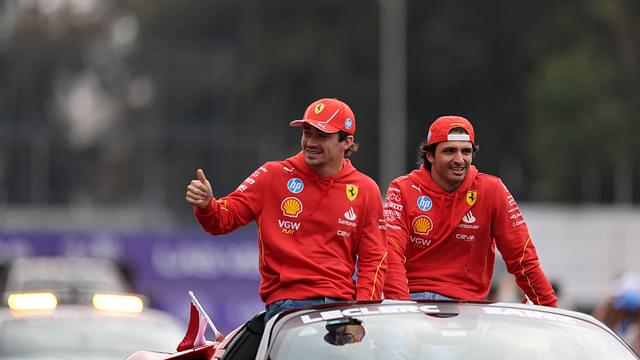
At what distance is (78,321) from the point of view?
41.9 ft

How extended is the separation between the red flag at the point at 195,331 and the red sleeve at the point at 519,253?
4.79 ft

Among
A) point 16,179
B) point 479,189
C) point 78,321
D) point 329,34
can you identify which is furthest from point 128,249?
point 329,34

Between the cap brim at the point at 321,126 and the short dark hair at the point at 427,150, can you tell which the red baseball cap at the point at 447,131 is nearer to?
the short dark hair at the point at 427,150

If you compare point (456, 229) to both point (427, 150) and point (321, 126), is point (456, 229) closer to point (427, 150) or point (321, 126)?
point (427, 150)

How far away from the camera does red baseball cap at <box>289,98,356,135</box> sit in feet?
26.0

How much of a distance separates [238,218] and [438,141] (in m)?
1.05

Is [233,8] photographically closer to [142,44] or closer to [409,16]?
[142,44]

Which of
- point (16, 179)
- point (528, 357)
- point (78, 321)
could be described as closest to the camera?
point (528, 357)

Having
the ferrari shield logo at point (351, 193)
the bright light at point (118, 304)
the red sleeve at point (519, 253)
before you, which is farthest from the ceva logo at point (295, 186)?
the bright light at point (118, 304)

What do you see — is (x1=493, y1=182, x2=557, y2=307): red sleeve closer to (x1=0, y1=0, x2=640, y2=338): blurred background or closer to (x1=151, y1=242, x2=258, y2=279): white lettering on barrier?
(x1=151, y1=242, x2=258, y2=279): white lettering on barrier

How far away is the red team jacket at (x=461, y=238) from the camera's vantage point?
8.14 meters

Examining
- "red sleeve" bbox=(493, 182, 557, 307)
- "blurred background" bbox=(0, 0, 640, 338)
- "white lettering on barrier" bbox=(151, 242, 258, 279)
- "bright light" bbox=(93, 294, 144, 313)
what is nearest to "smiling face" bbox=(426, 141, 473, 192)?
"red sleeve" bbox=(493, 182, 557, 307)

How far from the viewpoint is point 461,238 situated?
8.20 metres

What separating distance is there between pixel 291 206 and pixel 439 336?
1753mm
